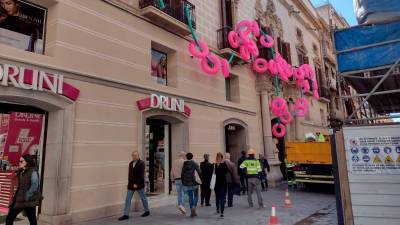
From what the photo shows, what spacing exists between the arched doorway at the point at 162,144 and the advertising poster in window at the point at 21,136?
11.4 feet

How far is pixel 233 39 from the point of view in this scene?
1362 cm

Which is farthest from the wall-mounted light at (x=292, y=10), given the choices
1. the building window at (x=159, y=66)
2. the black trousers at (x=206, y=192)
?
the black trousers at (x=206, y=192)

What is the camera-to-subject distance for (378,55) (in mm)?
6863

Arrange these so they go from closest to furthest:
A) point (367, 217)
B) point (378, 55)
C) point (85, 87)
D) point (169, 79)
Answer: point (367, 217) < point (378, 55) < point (85, 87) < point (169, 79)

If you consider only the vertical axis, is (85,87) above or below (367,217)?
above

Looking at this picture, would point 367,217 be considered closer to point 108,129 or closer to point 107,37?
point 108,129

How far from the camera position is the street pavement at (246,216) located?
784 cm

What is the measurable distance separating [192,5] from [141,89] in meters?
4.49

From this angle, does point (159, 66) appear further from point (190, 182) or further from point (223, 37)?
point (190, 182)

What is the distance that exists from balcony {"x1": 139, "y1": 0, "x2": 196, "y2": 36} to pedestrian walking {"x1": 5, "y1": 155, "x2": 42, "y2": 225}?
21.0ft

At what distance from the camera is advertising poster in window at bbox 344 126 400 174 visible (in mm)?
5805

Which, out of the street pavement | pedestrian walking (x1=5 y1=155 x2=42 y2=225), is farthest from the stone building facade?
pedestrian walking (x1=5 y1=155 x2=42 y2=225)

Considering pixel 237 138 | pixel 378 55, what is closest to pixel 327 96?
pixel 237 138

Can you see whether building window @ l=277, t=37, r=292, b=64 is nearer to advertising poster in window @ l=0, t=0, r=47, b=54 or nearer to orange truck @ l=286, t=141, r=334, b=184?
orange truck @ l=286, t=141, r=334, b=184
